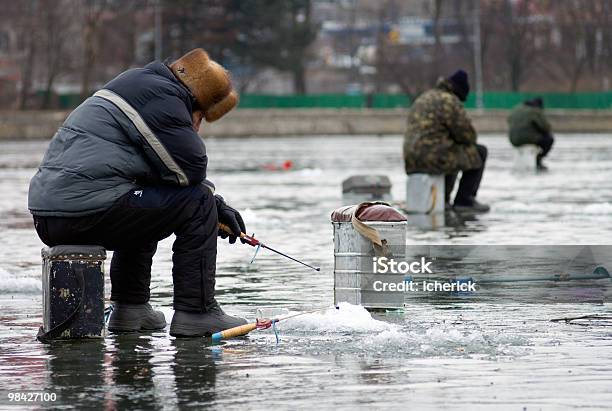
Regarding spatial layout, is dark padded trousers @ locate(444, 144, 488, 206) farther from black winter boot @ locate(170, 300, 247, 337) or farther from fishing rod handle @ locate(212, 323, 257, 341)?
fishing rod handle @ locate(212, 323, 257, 341)

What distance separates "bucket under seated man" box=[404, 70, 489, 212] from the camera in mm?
19312

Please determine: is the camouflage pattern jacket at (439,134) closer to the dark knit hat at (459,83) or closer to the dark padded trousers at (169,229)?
the dark knit hat at (459,83)

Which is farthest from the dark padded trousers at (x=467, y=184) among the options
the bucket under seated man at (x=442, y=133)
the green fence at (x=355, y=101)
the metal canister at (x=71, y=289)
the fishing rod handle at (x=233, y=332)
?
the green fence at (x=355, y=101)

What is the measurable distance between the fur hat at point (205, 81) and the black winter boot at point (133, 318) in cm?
117

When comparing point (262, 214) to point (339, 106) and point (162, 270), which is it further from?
point (339, 106)

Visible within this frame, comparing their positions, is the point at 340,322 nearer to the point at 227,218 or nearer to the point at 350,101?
the point at 227,218

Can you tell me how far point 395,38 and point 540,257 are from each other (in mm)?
117465

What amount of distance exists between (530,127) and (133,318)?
24.0m

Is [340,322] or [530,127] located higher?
[340,322]

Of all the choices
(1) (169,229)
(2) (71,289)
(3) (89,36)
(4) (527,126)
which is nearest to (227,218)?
(1) (169,229)

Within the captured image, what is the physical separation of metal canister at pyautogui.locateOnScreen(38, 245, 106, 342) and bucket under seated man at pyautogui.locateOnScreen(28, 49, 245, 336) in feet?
0.36

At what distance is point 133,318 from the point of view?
31.8 feet

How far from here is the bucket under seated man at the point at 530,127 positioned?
33.1 meters

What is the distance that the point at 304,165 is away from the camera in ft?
130
